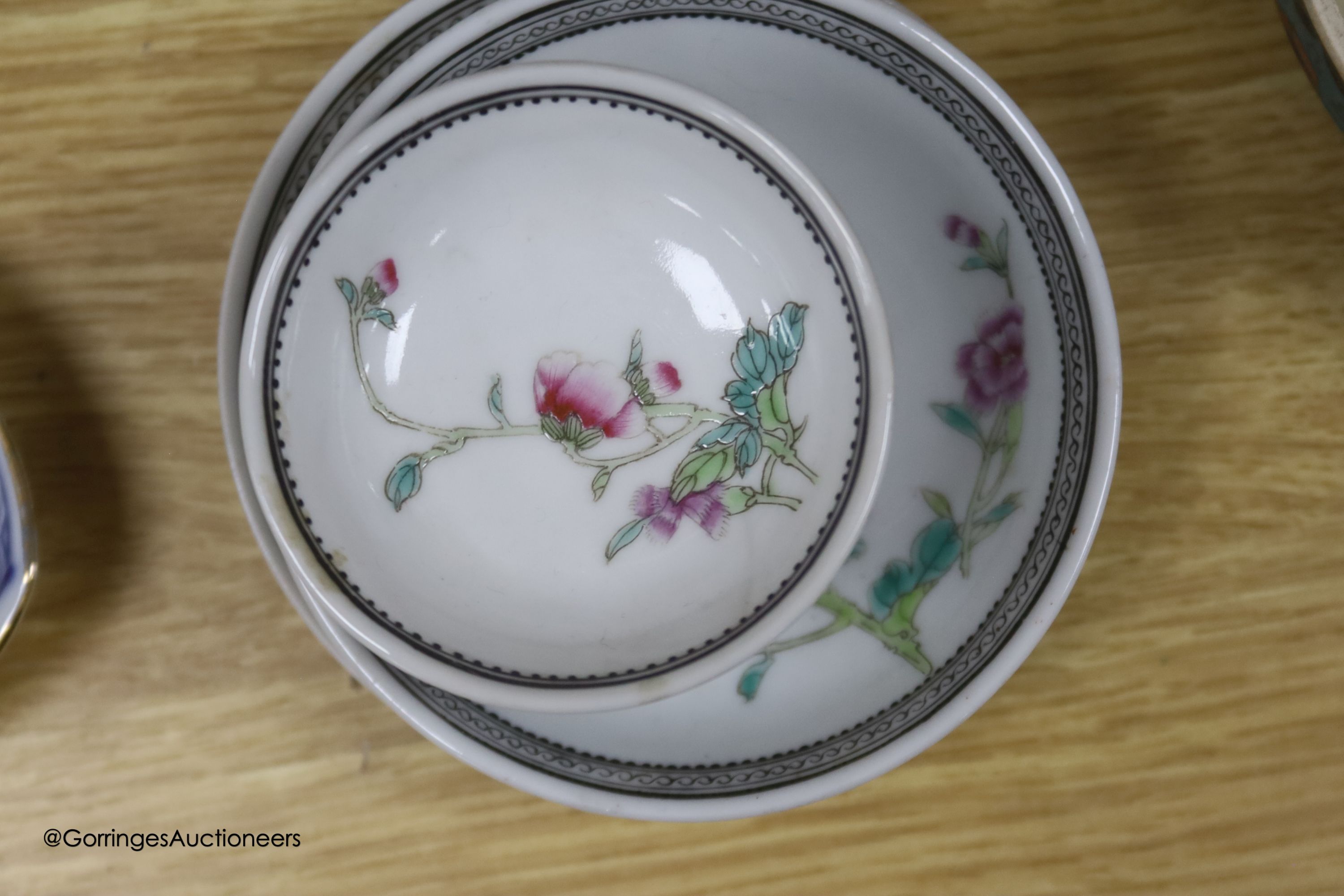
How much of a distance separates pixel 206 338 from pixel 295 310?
153mm

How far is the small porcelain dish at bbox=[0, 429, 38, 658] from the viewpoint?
55 centimetres

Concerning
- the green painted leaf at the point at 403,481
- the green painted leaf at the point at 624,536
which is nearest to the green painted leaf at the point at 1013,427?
the green painted leaf at the point at 624,536

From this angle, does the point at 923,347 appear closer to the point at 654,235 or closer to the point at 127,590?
the point at 654,235

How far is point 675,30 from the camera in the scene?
1.61 ft

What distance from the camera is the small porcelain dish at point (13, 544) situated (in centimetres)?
55

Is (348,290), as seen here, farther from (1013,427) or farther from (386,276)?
(1013,427)

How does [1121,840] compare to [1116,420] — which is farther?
[1121,840]

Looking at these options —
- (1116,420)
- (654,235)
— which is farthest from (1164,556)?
(654,235)

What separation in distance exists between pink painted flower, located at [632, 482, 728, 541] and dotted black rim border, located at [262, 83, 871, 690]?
0.20 feet

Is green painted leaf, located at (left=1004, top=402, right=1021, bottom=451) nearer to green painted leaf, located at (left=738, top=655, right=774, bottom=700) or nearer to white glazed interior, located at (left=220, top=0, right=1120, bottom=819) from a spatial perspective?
white glazed interior, located at (left=220, top=0, right=1120, bottom=819)

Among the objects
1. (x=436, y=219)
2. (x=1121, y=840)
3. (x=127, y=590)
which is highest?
(x=436, y=219)

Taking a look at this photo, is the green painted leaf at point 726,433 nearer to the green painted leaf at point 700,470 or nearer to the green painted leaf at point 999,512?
the green painted leaf at point 700,470

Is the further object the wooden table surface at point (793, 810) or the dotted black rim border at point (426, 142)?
the wooden table surface at point (793, 810)

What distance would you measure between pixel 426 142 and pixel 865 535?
340 millimetres
